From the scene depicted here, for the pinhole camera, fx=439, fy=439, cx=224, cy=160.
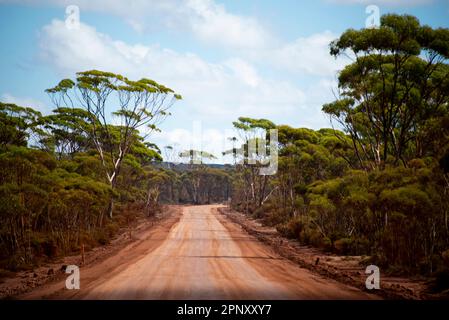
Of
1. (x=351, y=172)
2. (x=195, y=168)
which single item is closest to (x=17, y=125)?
(x=351, y=172)

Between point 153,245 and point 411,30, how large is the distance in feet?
58.4

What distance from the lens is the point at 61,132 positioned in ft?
143

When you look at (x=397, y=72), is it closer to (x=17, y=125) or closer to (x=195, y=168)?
(x=17, y=125)

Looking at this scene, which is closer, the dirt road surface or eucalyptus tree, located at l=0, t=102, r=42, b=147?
the dirt road surface

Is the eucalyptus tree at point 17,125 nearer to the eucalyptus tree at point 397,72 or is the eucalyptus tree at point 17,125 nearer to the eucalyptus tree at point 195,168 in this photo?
the eucalyptus tree at point 397,72

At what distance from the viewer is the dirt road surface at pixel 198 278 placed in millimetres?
11578

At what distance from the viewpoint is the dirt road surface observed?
11.6 meters

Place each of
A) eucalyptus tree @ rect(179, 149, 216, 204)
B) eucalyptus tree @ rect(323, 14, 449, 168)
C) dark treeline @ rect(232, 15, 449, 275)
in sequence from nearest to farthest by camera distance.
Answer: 1. dark treeline @ rect(232, 15, 449, 275)
2. eucalyptus tree @ rect(323, 14, 449, 168)
3. eucalyptus tree @ rect(179, 149, 216, 204)

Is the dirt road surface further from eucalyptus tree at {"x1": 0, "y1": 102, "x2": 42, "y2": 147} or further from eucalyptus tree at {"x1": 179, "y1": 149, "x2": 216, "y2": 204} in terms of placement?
eucalyptus tree at {"x1": 179, "y1": 149, "x2": 216, "y2": 204}

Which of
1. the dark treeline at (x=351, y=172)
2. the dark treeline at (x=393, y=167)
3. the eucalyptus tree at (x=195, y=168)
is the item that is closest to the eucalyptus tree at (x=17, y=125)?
the dark treeline at (x=351, y=172)

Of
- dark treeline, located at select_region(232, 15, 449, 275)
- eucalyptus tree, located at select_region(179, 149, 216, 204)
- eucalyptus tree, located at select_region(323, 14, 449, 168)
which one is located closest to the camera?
dark treeline, located at select_region(232, 15, 449, 275)

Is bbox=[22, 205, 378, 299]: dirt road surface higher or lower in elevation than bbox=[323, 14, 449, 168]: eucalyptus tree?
lower

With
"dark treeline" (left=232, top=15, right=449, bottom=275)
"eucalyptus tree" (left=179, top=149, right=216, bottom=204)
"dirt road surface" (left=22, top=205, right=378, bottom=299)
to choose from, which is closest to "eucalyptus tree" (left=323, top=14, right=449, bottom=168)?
"dark treeline" (left=232, top=15, right=449, bottom=275)
